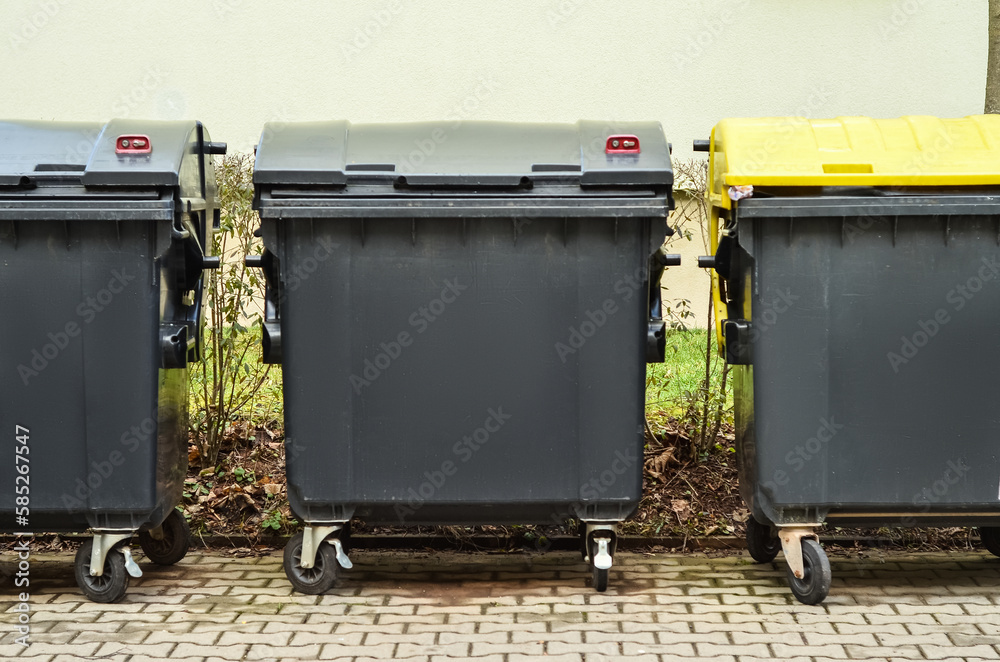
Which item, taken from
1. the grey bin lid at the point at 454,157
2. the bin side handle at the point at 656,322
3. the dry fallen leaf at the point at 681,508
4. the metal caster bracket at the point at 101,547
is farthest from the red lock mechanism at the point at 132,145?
the dry fallen leaf at the point at 681,508

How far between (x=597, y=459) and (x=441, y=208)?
1.08 metres

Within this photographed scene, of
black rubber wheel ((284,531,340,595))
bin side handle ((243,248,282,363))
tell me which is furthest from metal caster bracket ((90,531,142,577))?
bin side handle ((243,248,282,363))

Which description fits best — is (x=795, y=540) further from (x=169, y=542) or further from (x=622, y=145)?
(x=169, y=542)

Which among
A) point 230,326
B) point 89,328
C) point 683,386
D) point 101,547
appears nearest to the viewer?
point 89,328

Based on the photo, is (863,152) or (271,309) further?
(271,309)

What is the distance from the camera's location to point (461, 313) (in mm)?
3660

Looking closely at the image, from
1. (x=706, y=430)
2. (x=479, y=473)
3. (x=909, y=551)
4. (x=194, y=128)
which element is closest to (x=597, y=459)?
(x=479, y=473)

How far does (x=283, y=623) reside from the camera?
3551mm

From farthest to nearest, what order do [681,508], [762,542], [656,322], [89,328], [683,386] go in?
[683,386] < [681,508] < [762,542] < [656,322] < [89,328]

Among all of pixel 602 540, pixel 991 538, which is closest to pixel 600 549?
pixel 602 540

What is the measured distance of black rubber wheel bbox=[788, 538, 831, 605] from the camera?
364cm

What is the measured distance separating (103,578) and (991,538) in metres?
3.59

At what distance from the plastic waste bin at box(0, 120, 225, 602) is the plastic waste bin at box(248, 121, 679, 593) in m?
0.43

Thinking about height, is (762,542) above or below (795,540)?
below
